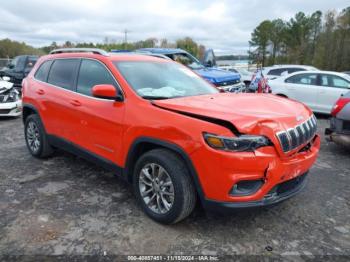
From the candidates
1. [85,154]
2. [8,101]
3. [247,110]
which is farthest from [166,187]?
[8,101]

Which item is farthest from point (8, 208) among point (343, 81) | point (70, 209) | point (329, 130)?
point (343, 81)

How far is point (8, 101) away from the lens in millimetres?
9023

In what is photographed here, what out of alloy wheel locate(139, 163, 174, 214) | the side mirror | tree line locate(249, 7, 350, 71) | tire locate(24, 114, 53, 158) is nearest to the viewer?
alloy wheel locate(139, 163, 174, 214)

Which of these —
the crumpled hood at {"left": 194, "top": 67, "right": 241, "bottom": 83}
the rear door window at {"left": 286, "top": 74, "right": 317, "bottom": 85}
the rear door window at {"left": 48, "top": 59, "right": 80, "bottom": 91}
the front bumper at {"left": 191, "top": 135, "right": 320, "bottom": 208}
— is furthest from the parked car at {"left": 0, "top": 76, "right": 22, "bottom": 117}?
the rear door window at {"left": 286, "top": 74, "right": 317, "bottom": 85}

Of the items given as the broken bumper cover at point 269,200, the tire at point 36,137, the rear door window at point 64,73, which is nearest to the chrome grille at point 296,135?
the broken bumper cover at point 269,200

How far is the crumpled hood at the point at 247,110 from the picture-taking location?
111 inches

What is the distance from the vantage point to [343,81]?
9.50m

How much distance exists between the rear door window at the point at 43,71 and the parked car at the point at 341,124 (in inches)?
193

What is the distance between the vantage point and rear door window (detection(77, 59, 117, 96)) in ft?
12.7

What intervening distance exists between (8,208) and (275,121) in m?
2.99

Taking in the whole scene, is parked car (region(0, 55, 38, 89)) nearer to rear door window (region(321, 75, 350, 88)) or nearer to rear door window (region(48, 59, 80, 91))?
rear door window (region(48, 59, 80, 91))

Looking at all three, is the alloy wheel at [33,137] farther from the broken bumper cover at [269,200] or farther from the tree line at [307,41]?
the tree line at [307,41]

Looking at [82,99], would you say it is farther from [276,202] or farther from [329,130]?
[329,130]

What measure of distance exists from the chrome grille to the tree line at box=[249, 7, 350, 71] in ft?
103
